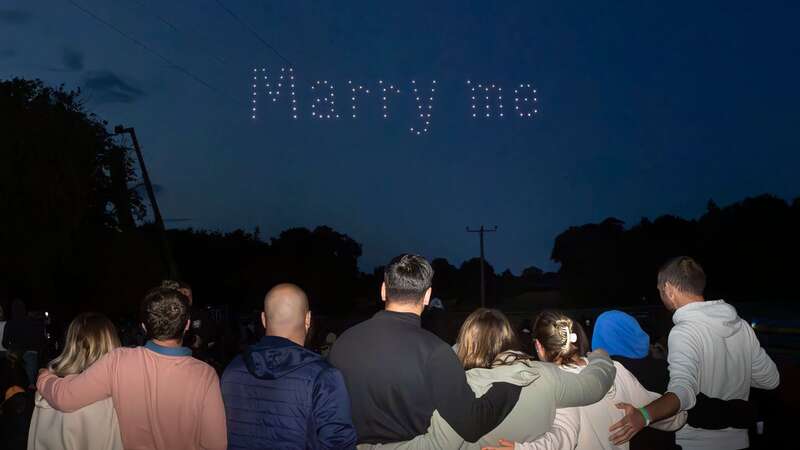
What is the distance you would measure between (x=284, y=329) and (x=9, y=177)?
18380 mm

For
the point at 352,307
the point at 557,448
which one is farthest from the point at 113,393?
the point at 352,307

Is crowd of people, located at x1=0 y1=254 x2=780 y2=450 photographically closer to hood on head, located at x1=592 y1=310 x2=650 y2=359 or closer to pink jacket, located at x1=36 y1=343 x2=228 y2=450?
pink jacket, located at x1=36 y1=343 x2=228 y2=450

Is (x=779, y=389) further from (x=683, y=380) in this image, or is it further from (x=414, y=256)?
(x=414, y=256)

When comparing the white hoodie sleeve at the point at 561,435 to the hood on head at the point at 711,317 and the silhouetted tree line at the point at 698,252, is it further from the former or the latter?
the silhouetted tree line at the point at 698,252

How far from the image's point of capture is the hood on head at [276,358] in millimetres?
A: 3383

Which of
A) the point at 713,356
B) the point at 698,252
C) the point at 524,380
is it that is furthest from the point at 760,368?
the point at 698,252

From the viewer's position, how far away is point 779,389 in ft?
18.4

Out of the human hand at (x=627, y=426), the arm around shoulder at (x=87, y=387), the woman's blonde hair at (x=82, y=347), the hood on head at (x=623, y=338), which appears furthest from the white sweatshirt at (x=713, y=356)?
the woman's blonde hair at (x=82, y=347)

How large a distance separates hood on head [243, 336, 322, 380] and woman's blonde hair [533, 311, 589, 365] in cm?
128

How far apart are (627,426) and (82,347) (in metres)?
2.89

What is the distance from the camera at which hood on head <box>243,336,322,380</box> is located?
3.38 metres

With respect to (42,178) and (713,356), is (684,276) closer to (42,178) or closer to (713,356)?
(713,356)

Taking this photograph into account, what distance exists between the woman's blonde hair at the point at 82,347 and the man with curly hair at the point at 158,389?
183 millimetres

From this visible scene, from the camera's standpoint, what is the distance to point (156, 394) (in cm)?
367
